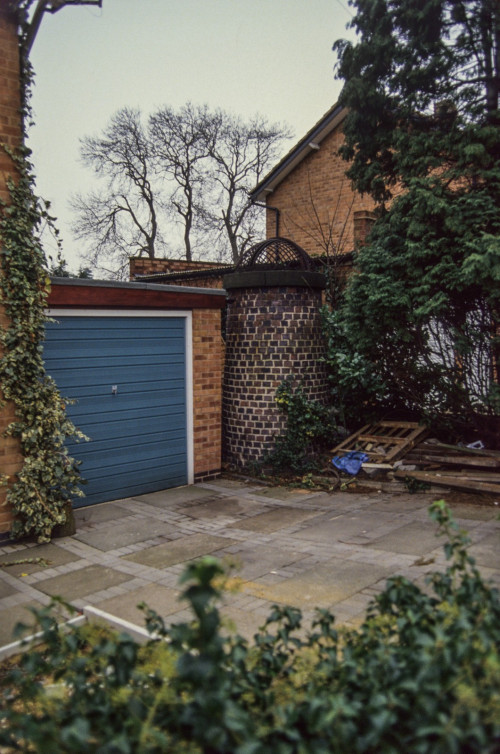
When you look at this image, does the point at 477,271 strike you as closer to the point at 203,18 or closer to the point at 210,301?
the point at 210,301

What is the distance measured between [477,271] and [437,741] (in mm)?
6702

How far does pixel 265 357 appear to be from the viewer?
9477 mm

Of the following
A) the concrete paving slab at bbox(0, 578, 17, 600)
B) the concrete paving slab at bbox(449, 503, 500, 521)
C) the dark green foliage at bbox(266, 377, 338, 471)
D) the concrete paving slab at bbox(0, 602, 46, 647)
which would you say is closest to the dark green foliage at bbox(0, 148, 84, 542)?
the concrete paving slab at bbox(0, 578, 17, 600)

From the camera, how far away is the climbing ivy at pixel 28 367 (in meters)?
6.30

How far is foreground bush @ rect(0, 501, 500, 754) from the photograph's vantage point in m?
1.81

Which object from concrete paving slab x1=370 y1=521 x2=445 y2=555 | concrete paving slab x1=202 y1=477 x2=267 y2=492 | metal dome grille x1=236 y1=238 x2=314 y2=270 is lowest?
concrete paving slab x1=370 y1=521 x2=445 y2=555

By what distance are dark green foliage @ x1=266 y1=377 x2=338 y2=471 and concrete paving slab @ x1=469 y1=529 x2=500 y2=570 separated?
359 centimetres

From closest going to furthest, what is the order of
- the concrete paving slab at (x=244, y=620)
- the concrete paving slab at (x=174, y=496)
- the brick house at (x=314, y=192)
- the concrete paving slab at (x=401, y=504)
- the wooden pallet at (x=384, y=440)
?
1. the concrete paving slab at (x=244, y=620)
2. the concrete paving slab at (x=401, y=504)
3. the concrete paving slab at (x=174, y=496)
4. the wooden pallet at (x=384, y=440)
5. the brick house at (x=314, y=192)

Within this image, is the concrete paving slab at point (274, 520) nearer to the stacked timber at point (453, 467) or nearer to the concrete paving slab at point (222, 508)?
the concrete paving slab at point (222, 508)

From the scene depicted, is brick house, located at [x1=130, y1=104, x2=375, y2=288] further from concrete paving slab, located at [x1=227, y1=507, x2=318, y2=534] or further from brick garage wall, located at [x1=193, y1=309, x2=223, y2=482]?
concrete paving slab, located at [x1=227, y1=507, x2=318, y2=534]

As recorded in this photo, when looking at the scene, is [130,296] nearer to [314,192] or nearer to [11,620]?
[11,620]

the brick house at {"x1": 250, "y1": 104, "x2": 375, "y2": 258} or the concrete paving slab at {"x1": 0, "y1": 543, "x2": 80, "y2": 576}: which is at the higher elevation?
the brick house at {"x1": 250, "y1": 104, "x2": 375, "y2": 258}

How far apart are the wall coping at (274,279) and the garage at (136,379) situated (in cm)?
47

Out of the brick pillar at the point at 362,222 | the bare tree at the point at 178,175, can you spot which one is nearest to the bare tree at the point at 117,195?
the bare tree at the point at 178,175
